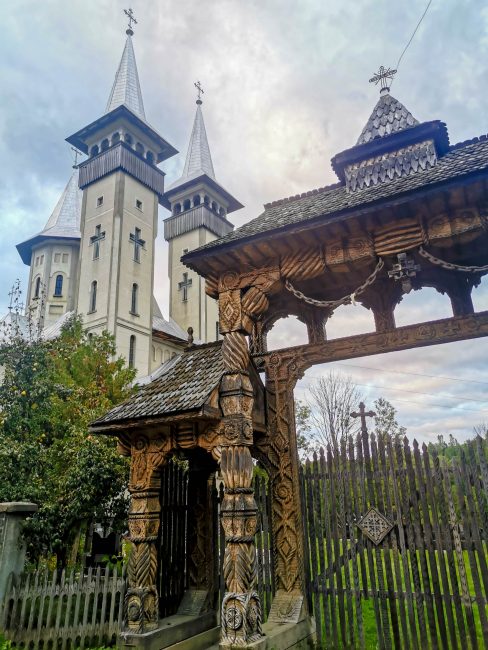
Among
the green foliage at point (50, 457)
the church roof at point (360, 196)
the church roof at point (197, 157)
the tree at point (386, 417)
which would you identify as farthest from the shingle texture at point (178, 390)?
the church roof at point (197, 157)

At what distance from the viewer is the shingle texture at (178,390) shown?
21.6ft

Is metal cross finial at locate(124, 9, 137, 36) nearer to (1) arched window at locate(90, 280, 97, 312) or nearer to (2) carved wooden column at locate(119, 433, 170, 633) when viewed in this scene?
(1) arched window at locate(90, 280, 97, 312)

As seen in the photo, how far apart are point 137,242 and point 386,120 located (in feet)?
92.3

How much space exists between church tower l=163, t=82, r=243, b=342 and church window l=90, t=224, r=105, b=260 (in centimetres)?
889

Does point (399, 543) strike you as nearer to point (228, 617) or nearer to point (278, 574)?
point (278, 574)

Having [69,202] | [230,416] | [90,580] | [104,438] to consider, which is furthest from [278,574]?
[69,202]

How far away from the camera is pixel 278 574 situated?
22.6ft

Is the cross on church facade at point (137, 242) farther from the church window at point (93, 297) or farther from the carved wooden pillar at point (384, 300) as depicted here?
the carved wooden pillar at point (384, 300)

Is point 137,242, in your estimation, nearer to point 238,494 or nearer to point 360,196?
point 360,196

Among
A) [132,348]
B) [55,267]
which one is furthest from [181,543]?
[55,267]

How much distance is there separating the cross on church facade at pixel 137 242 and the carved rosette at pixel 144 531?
28586 millimetres

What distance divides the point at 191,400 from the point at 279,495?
7.27 ft

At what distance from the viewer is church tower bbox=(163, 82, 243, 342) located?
140 feet

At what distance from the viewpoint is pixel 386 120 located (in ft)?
27.9
